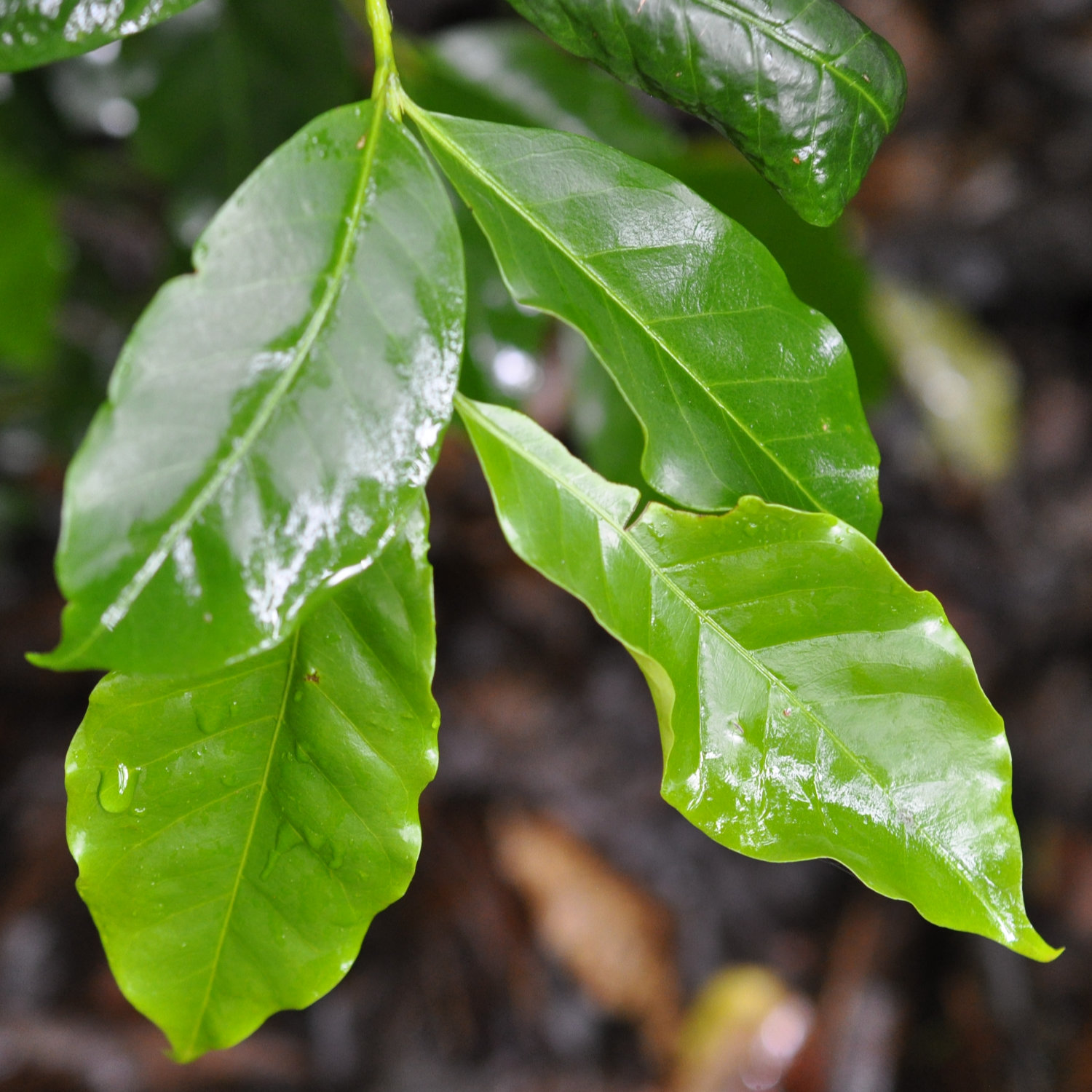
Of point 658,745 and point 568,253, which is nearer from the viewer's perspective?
point 568,253

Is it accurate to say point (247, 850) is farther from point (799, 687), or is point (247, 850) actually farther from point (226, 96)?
point (226, 96)

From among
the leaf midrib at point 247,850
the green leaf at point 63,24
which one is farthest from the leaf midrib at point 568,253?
the leaf midrib at point 247,850

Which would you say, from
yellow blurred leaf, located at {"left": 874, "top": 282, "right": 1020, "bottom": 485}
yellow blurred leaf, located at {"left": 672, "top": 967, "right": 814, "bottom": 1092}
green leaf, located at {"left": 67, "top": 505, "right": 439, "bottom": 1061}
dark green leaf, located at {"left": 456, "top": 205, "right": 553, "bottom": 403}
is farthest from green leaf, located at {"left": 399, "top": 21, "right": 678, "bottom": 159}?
yellow blurred leaf, located at {"left": 672, "top": 967, "right": 814, "bottom": 1092}

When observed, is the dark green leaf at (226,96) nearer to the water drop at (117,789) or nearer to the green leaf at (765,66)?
the green leaf at (765,66)

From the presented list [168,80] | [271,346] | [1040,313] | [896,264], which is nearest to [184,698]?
[271,346]

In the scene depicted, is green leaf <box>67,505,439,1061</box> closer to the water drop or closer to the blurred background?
the water drop

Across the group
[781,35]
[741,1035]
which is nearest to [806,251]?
[781,35]
